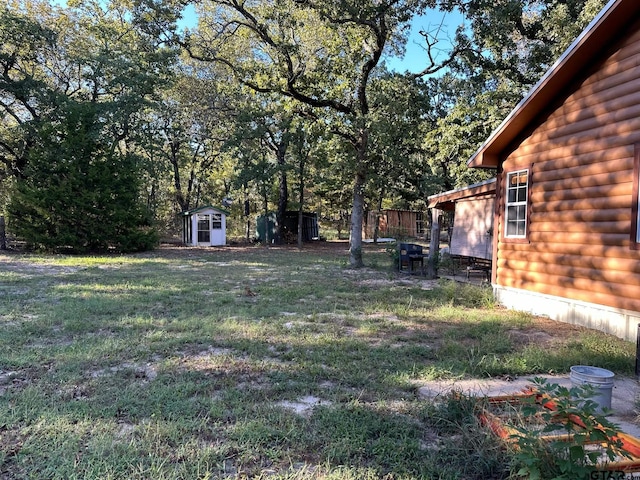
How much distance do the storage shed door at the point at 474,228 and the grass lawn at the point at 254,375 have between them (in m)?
3.44

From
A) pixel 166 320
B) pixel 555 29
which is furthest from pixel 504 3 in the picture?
pixel 166 320

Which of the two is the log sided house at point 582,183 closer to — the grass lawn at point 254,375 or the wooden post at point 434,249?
the grass lawn at point 254,375

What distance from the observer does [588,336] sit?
5258mm

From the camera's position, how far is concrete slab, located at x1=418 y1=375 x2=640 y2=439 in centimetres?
323

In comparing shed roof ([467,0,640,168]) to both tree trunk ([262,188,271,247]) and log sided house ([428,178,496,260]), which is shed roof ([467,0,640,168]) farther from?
tree trunk ([262,188,271,247])

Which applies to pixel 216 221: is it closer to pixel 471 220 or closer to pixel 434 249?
pixel 434 249

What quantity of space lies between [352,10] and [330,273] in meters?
6.76

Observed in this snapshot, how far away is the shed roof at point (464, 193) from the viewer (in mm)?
8976

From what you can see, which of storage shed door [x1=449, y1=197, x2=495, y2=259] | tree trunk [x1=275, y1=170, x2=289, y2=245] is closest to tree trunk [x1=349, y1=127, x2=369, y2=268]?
storage shed door [x1=449, y1=197, x2=495, y2=259]

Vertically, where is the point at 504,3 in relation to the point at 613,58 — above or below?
above

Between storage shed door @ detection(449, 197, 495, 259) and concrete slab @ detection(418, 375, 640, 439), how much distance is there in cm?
697

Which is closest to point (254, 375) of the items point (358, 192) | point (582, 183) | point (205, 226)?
point (582, 183)

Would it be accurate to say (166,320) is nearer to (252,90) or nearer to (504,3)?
(252,90)

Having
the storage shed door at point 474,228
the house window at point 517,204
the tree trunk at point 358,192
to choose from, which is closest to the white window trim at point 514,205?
the house window at point 517,204
